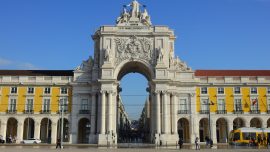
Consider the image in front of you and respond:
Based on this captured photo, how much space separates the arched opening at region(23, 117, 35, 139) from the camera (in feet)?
252

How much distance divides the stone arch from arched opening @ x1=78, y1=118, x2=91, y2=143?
1230 cm

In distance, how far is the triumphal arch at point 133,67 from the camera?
235 feet

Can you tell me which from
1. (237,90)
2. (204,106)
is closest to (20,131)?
(204,106)

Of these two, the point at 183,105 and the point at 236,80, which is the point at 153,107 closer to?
the point at 183,105

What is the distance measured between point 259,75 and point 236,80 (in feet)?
23.3

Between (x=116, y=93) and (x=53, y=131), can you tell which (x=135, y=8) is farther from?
(x=53, y=131)

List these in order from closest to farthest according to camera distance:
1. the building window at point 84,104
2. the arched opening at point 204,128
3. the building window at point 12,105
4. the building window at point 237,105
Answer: the building window at point 12,105
the building window at point 237,105
the building window at point 84,104
the arched opening at point 204,128

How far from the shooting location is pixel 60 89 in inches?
3034

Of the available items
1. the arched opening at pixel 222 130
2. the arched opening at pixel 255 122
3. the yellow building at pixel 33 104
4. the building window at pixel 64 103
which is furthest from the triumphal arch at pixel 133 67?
the arched opening at pixel 255 122

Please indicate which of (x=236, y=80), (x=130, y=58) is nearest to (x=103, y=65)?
(x=130, y=58)

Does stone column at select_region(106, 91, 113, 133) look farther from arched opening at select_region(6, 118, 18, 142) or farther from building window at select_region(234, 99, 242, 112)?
building window at select_region(234, 99, 242, 112)

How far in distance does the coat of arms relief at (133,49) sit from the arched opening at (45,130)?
19.7 m

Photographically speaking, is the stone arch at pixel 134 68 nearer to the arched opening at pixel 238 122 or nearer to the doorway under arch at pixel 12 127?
the arched opening at pixel 238 122

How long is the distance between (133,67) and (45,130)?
23663mm
